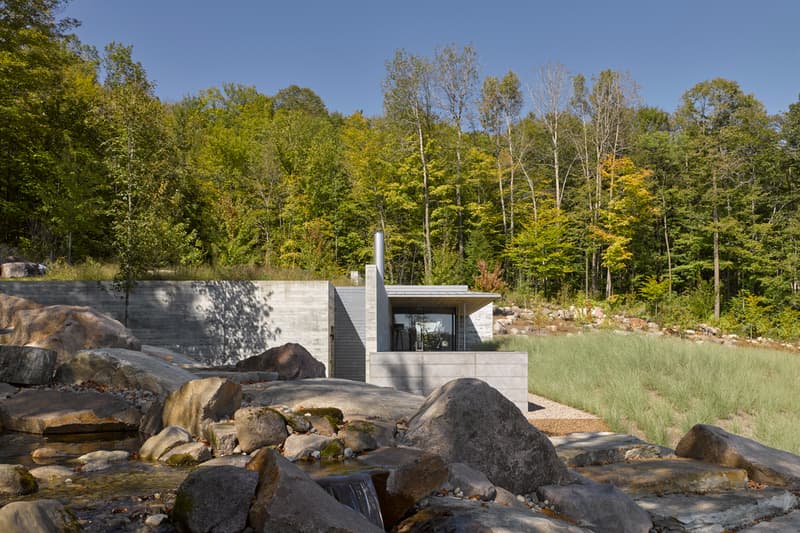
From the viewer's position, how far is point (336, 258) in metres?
32.7

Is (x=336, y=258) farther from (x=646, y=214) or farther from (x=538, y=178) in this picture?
(x=646, y=214)

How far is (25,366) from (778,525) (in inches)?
329

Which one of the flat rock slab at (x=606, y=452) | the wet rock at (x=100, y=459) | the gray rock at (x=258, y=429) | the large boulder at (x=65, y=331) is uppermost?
the large boulder at (x=65, y=331)

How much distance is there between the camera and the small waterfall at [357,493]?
362cm

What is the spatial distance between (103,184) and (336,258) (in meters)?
15.0

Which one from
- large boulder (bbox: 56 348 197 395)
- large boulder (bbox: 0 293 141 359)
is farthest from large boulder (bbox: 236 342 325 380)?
large boulder (bbox: 56 348 197 395)

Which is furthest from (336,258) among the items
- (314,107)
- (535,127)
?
(314,107)

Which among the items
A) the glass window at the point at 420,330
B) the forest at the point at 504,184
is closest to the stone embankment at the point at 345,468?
the glass window at the point at 420,330

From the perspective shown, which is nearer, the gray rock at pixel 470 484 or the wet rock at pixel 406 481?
the wet rock at pixel 406 481

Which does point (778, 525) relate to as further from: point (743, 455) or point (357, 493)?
point (357, 493)

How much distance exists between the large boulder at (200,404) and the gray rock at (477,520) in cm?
257

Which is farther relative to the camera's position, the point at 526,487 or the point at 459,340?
the point at 459,340

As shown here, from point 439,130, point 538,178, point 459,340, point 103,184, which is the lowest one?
point 459,340

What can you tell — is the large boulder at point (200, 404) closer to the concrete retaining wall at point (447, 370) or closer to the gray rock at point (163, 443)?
the gray rock at point (163, 443)
